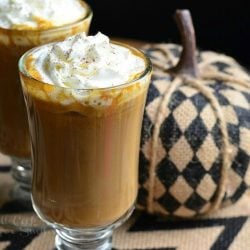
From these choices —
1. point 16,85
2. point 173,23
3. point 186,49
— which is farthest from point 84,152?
point 173,23

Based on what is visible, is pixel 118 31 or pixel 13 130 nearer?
A: pixel 13 130

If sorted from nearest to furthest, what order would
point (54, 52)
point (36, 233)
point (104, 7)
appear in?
point (54, 52)
point (36, 233)
point (104, 7)

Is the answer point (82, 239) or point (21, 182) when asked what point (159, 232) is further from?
point (21, 182)

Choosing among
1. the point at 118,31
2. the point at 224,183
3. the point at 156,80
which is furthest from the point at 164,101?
the point at 118,31

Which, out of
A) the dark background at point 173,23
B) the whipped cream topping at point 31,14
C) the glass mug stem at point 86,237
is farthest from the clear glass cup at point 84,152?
the dark background at point 173,23


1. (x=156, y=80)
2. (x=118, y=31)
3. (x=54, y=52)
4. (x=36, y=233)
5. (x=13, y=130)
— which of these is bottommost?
(x=118, y=31)

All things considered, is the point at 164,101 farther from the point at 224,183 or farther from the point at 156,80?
the point at 224,183

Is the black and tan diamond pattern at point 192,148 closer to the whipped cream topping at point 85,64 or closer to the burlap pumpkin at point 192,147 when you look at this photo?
the burlap pumpkin at point 192,147

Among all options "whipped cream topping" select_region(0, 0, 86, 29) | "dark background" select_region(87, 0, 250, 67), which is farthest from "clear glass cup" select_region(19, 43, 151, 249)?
"dark background" select_region(87, 0, 250, 67)

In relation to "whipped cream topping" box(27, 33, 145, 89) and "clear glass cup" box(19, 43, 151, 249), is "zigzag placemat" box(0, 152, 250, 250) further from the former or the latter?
"whipped cream topping" box(27, 33, 145, 89)
